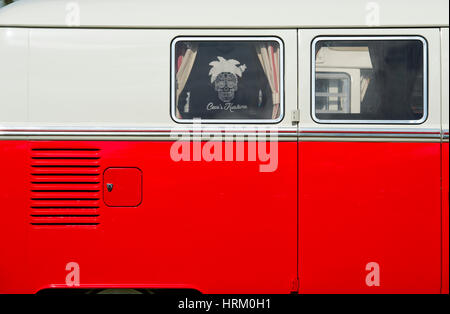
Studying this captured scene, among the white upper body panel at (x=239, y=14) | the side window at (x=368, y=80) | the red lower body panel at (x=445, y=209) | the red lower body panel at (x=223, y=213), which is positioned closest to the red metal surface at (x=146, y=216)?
the red lower body panel at (x=223, y=213)

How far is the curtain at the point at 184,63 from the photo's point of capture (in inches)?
173

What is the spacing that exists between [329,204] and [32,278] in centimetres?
242

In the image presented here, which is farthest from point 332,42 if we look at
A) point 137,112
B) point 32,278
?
point 32,278

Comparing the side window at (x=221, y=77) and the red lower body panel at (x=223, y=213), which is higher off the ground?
the side window at (x=221, y=77)

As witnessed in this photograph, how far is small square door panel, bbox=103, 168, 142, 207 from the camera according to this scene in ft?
14.2


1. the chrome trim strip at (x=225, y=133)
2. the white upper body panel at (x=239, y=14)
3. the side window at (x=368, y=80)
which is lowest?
the chrome trim strip at (x=225, y=133)

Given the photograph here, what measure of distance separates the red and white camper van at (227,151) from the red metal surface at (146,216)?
1 centimetres

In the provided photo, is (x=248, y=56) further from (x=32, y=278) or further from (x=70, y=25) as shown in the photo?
(x=32, y=278)

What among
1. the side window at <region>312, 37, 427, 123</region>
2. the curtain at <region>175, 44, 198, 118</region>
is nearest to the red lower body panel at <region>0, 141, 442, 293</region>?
the side window at <region>312, 37, 427, 123</region>

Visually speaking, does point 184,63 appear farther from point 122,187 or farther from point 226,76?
point 122,187

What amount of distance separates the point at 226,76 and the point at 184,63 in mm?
352

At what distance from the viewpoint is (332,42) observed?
437 centimetres

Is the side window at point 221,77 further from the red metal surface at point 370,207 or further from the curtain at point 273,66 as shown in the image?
the red metal surface at point 370,207
